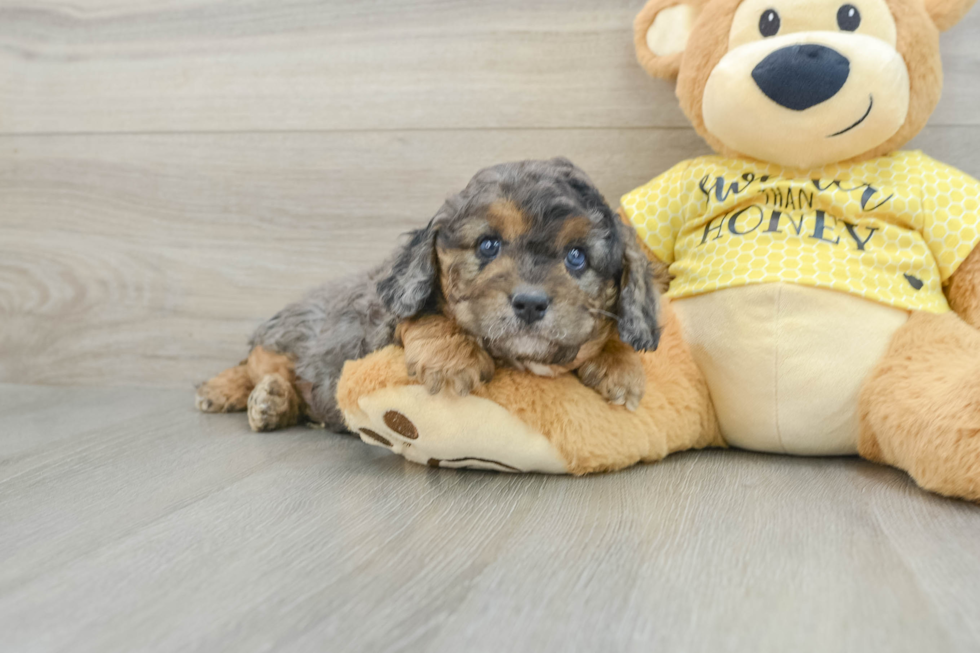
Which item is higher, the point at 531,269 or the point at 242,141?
the point at 242,141

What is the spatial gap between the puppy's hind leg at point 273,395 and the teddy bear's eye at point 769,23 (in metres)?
1.35

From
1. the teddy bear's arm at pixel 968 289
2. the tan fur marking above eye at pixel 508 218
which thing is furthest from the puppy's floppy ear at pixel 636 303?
the teddy bear's arm at pixel 968 289

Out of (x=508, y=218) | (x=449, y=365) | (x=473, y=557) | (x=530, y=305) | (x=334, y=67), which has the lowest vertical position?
(x=473, y=557)

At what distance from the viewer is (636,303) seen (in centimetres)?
131

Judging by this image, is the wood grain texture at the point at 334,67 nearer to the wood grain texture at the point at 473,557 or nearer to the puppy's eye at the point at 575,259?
the puppy's eye at the point at 575,259

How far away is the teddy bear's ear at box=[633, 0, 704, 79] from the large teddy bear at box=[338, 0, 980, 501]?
81 mm

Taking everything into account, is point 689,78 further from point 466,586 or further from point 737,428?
point 466,586

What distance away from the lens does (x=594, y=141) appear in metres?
1.99

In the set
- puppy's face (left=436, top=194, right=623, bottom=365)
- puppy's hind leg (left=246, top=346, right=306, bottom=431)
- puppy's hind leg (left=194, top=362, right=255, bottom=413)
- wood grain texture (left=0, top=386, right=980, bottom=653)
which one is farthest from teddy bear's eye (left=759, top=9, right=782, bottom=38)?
puppy's hind leg (left=194, top=362, right=255, bottom=413)

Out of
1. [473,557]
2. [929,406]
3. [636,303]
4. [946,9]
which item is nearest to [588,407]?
[636,303]

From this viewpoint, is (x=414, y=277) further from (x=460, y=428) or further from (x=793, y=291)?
(x=793, y=291)

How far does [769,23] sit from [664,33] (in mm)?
272

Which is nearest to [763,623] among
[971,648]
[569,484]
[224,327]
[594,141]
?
[971,648]

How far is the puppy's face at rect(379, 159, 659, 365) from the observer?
1209 millimetres
